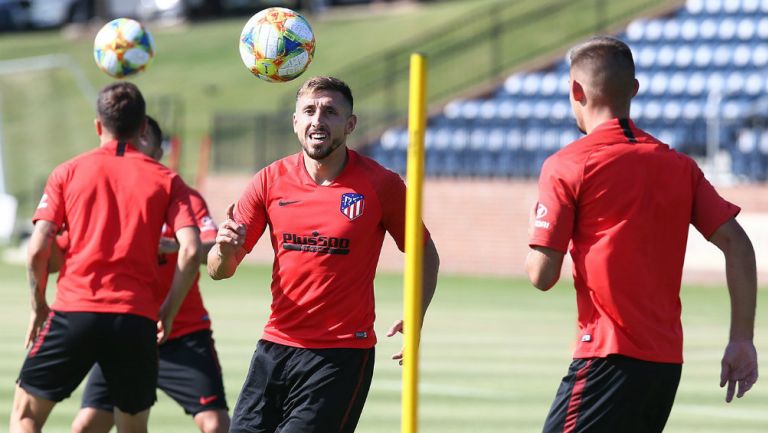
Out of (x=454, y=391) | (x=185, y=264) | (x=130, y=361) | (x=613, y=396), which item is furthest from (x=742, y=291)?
(x=454, y=391)

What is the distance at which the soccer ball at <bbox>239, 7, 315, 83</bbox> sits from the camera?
7.17 metres

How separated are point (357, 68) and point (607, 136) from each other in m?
29.6

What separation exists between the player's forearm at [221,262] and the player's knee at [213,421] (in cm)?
171

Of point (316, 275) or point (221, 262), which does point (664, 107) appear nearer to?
point (316, 275)

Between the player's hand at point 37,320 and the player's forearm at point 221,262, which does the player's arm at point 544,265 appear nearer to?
the player's forearm at point 221,262

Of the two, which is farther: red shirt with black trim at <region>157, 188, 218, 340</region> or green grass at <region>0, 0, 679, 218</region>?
green grass at <region>0, 0, 679, 218</region>

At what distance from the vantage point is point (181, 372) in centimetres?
777

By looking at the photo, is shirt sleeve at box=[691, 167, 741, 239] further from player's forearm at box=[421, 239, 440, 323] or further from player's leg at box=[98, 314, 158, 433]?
player's leg at box=[98, 314, 158, 433]

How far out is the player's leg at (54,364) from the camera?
681 cm

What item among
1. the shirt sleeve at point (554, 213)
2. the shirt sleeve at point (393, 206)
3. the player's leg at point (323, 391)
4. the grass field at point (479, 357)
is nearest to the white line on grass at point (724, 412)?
the grass field at point (479, 357)

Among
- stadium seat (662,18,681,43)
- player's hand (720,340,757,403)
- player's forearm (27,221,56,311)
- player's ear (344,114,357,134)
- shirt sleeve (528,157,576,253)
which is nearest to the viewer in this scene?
shirt sleeve (528,157,576,253)

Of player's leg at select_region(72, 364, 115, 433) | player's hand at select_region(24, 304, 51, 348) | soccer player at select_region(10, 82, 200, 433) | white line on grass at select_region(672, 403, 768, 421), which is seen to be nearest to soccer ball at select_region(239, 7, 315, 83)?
soccer player at select_region(10, 82, 200, 433)

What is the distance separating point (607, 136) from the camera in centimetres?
518

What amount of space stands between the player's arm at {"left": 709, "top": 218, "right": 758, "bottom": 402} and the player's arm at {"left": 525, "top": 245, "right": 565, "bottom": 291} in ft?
2.14
